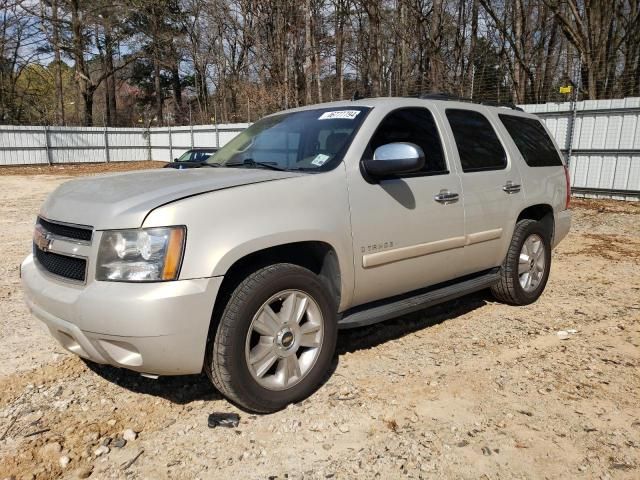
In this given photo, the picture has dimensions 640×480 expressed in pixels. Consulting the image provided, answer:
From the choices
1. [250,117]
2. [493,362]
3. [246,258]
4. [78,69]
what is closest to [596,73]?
[493,362]

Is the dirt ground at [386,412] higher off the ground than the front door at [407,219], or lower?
lower

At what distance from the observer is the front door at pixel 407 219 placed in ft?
10.7

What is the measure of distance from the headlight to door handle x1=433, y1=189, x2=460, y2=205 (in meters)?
1.95

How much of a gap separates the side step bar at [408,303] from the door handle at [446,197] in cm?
70

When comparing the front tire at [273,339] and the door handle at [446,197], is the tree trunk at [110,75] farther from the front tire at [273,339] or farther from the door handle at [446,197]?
the front tire at [273,339]

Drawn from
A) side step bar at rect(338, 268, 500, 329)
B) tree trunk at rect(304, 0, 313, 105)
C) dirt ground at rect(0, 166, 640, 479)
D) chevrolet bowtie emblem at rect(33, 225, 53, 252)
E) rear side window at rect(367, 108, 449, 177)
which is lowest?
dirt ground at rect(0, 166, 640, 479)

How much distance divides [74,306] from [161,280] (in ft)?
1.64

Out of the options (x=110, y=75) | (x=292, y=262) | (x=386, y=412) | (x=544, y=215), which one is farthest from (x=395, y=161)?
(x=110, y=75)

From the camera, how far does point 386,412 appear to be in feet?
9.64

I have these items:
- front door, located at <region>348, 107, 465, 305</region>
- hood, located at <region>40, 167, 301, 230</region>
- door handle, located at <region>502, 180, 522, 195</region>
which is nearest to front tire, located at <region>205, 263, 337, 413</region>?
front door, located at <region>348, 107, 465, 305</region>

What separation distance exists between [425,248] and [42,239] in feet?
8.12

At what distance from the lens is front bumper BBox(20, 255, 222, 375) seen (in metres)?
2.44

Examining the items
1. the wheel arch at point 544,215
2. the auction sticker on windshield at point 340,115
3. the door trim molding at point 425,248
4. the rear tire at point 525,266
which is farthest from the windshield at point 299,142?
the wheel arch at point 544,215

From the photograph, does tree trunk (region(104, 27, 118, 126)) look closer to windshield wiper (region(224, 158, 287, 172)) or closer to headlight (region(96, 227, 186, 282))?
windshield wiper (region(224, 158, 287, 172))
